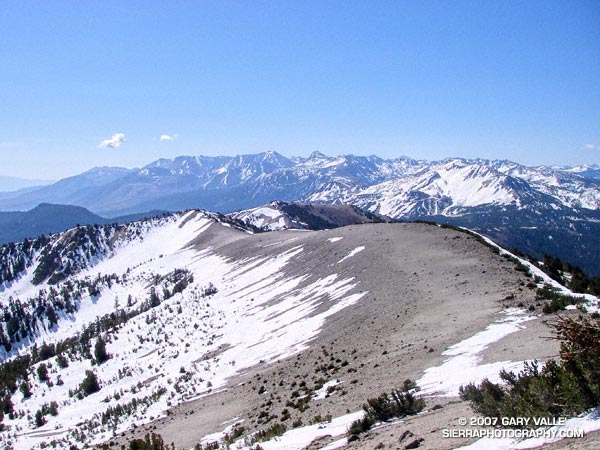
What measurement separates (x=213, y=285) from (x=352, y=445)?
73752 mm

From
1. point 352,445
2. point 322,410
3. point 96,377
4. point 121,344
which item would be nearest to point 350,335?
point 322,410

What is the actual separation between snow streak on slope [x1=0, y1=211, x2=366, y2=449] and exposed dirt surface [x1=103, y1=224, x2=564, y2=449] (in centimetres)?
340

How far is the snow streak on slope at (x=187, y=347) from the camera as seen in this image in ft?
112

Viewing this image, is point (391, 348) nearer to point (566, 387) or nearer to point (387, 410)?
point (387, 410)

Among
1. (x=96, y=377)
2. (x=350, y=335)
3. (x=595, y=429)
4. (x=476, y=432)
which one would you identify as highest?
(x=595, y=429)

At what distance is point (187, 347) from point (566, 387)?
46.7 metres

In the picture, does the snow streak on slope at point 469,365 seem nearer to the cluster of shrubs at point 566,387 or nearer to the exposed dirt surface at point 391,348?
the exposed dirt surface at point 391,348

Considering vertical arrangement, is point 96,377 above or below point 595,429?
below

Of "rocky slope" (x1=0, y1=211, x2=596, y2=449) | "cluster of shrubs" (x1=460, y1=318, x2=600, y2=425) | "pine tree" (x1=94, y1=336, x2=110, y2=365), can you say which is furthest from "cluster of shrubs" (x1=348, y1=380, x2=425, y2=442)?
"pine tree" (x1=94, y1=336, x2=110, y2=365)

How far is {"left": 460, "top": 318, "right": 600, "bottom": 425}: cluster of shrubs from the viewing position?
8.36 metres

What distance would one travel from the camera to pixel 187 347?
49.8 metres

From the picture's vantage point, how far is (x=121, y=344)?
7012 centimetres

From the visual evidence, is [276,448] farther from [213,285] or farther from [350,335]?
[213,285]

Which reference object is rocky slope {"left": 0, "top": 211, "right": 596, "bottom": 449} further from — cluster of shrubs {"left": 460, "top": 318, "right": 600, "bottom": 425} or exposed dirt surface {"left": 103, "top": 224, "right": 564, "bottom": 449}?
cluster of shrubs {"left": 460, "top": 318, "right": 600, "bottom": 425}
